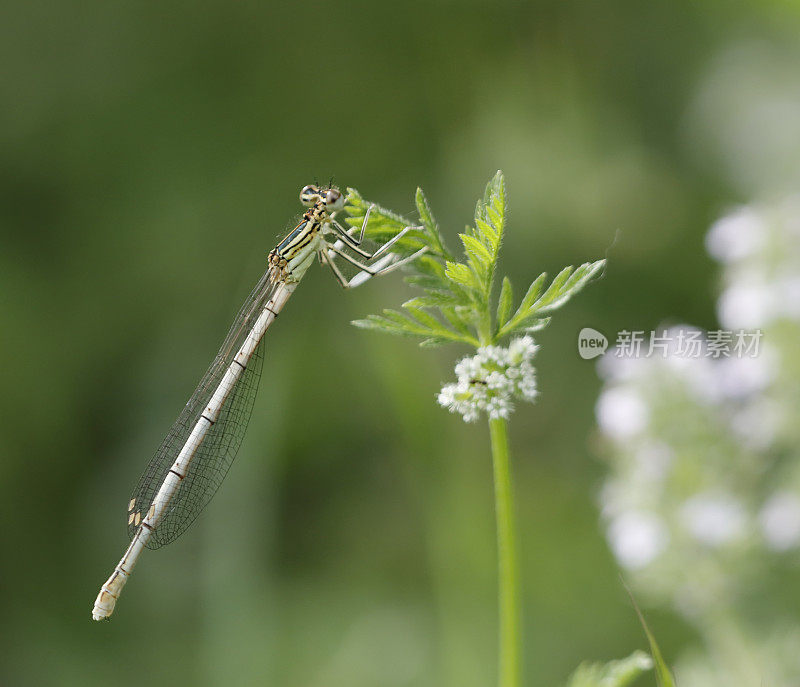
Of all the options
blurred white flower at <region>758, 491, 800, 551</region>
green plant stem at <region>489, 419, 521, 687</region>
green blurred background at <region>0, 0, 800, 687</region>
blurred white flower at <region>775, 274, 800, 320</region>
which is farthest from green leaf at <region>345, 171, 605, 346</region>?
green blurred background at <region>0, 0, 800, 687</region>

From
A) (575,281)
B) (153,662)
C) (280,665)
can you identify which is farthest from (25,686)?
(575,281)

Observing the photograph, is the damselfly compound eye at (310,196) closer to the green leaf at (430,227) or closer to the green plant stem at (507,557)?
the green leaf at (430,227)

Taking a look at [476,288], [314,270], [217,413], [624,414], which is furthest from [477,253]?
[314,270]

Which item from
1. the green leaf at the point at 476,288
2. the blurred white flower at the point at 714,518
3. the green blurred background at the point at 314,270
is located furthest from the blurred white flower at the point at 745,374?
the green blurred background at the point at 314,270

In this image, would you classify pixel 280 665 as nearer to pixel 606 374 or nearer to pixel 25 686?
pixel 25 686

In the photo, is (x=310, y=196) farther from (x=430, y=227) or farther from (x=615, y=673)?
(x=615, y=673)
